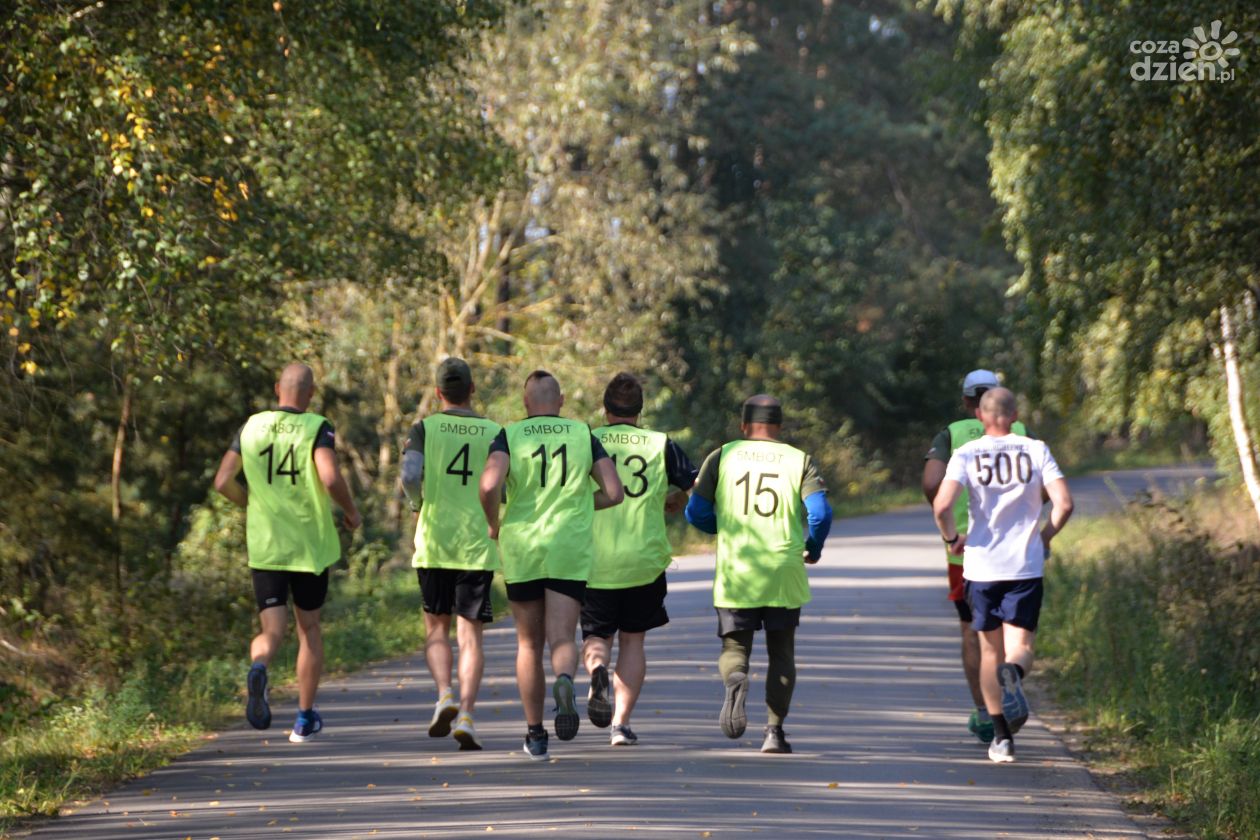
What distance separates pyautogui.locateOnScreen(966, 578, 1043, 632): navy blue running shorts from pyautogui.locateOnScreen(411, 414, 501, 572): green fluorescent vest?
8.06 ft

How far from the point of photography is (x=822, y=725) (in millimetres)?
10664

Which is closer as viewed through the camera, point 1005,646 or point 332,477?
point 1005,646

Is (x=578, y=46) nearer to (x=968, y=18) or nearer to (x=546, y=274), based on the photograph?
(x=546, y=274)

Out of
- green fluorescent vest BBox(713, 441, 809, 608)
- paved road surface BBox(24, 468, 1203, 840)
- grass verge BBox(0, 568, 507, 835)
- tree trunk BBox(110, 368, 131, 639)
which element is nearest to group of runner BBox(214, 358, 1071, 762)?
green fluorescent vest BBox(713, 441, 809, 608)

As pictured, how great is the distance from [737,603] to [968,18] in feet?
50.7

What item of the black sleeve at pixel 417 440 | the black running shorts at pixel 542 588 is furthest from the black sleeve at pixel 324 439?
the black running shorts at pixel 542 588

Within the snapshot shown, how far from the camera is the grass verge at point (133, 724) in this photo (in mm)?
8734

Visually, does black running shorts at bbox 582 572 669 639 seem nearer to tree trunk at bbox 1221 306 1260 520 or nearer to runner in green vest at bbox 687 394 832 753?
runner in green vest at bbox 687 394 832 753

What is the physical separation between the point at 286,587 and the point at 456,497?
1.06 metres

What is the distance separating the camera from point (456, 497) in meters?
9.58

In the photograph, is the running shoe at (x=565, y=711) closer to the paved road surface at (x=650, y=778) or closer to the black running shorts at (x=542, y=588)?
the paved road surface at (x=650, y=778)

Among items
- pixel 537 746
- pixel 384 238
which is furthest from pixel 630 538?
pixel 384 238

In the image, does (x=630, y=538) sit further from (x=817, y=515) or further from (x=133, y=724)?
(x=133, y=724)

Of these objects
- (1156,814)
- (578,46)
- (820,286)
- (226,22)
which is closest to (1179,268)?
(1156,814)
